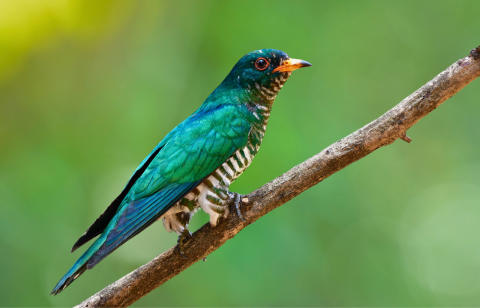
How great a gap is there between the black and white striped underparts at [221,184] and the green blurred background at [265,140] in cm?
187

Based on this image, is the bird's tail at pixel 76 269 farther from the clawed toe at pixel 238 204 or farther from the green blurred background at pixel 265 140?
the green blurred background at pixel 265 140

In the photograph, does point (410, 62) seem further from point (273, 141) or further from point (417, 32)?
point (273, 141)

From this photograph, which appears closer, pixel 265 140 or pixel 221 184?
pixel 221 184

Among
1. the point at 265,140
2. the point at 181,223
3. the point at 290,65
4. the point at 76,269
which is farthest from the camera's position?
the point at 265,140

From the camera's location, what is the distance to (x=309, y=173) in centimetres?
305

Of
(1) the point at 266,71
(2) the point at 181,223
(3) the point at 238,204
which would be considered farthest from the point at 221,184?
(1) the point at 266,71

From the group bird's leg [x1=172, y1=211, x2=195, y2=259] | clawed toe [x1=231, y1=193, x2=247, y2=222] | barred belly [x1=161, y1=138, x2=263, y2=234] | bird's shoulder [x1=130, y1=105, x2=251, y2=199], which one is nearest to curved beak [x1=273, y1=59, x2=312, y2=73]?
bird's shoulder [x1=130, y1=105, x2=251, y2=199]

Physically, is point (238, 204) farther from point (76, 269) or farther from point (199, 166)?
point (76, 269)

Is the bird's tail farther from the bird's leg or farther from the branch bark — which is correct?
the bird's leg

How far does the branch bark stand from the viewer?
2920mm

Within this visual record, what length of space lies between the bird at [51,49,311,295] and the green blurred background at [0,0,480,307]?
1.92 m

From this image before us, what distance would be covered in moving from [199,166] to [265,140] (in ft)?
8.34

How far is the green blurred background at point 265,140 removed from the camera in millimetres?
5508

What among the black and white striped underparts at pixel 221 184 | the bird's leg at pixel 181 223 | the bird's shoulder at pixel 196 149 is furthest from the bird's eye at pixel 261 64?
the bird's leg at pixel 181 223
